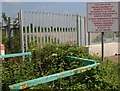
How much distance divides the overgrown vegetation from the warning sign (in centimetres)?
96

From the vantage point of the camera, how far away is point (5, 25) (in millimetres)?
7723

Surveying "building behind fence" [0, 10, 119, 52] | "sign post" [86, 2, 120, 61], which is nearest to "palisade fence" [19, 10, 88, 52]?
"building behind fence" [0, 10, 119, 52]

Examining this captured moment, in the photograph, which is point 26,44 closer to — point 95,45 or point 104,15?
point 104,15

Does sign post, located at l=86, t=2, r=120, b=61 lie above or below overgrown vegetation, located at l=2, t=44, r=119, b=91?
above

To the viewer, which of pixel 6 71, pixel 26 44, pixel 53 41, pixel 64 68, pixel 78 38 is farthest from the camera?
pixel 78 38

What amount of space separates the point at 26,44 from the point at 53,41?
47.8 inches

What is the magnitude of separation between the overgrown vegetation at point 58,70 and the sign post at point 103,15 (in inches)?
37.8

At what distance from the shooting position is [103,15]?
6855 millimetres

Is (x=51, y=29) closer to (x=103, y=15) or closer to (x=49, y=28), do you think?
(x=49, y=28)

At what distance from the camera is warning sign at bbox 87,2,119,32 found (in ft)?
22.5

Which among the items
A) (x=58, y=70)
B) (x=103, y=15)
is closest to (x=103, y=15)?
(x=103, y=15)

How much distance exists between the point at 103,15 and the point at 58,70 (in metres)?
1.99

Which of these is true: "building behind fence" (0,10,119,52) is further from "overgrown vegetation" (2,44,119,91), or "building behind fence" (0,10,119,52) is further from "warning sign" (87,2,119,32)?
"warning sign" (87,2,119,32)

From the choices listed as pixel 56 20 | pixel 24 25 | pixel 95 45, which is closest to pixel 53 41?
pixel 56 20
